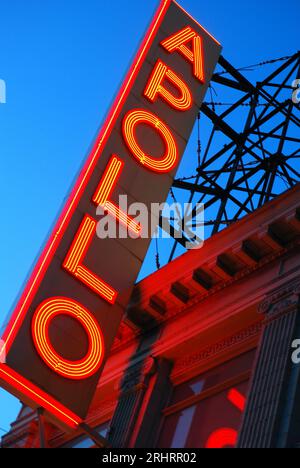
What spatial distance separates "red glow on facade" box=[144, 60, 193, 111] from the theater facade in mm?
3830

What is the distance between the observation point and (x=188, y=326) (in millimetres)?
17000

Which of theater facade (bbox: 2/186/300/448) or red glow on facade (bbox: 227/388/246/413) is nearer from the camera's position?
theater facade (bbox: 2/186/300/448)

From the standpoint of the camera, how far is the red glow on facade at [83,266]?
52.3 feet

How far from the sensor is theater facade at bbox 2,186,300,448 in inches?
577

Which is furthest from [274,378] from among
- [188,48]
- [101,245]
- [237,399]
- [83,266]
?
[188,48]

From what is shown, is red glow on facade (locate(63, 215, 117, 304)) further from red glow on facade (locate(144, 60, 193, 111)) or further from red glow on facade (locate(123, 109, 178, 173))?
red glow on facade (locate(144, 60, 193, 111))

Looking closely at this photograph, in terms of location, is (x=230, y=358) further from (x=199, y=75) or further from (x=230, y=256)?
(x=199, y=75)

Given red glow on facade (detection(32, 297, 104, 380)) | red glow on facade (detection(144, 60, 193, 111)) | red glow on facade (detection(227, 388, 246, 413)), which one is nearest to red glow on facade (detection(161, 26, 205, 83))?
red glow on facade (detection(144, 60, 193, 111))

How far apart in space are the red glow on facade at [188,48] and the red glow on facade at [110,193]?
4.09 metres

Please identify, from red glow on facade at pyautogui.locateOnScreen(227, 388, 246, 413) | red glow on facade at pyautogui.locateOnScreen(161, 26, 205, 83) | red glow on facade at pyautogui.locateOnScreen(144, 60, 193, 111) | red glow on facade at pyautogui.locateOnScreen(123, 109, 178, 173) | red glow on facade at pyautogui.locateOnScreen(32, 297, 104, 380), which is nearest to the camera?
red glow on facade at pyautogui.locateOnScreen(32, 297, 104, 380)

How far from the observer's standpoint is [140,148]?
18312mm

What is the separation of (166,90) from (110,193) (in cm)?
355

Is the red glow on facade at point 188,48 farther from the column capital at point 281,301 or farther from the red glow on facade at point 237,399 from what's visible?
the red glow on facade at point 237,399

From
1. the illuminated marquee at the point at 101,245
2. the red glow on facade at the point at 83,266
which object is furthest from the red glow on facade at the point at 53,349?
the red glow on facade at the point at 83,266
